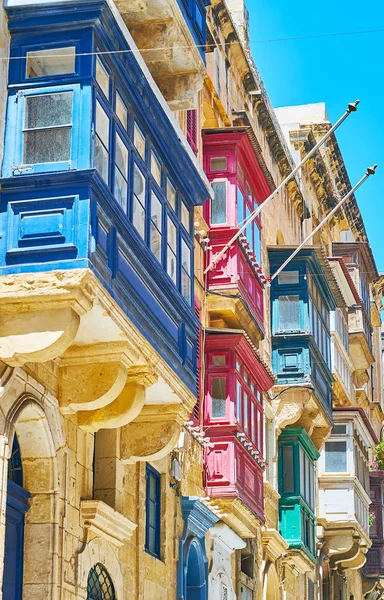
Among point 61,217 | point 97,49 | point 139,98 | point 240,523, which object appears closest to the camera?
point 61,217

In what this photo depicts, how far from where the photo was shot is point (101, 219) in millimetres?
12453

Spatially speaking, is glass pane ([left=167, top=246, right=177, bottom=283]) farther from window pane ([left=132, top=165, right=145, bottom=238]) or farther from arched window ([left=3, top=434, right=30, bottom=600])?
arched window ([left=3, top=434, right=30, bottom=600])

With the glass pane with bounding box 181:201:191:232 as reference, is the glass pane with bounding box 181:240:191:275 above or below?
below

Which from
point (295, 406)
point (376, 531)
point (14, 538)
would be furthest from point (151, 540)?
point (376, 531)

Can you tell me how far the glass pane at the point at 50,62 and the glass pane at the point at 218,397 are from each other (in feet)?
27.1

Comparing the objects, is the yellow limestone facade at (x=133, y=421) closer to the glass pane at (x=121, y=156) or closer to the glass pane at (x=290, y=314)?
the glass pane at (x=290, y=314)

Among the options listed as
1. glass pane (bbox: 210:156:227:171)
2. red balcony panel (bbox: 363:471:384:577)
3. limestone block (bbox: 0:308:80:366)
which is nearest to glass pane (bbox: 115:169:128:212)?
limestone block (bbox: 0:308:80:366)

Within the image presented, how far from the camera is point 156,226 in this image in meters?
14.7

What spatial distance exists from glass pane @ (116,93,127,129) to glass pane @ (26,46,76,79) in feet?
2.08

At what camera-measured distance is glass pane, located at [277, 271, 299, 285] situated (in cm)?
2666

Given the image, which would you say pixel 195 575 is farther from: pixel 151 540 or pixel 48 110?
pixel 48 110

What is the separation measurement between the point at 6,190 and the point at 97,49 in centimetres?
182

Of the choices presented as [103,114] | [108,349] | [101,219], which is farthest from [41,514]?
[103,114]

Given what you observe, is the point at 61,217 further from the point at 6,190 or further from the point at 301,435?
the point at 301,435
